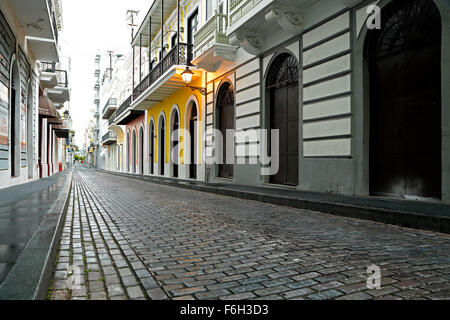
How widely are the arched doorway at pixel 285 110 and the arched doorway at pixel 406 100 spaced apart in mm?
2846

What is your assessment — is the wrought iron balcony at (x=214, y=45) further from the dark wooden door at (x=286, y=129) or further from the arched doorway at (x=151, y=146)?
the arched doorway at (x=151, y=146)

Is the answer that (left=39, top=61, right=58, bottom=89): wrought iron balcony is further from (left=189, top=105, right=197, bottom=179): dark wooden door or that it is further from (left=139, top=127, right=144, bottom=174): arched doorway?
(left=139, top=127, right=144, bottom=174): arched doorway

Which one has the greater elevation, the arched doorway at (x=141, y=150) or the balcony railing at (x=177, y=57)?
the balcony railing at (x=177, y=57)

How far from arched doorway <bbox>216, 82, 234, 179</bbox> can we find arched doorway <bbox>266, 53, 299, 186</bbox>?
2.85 metres

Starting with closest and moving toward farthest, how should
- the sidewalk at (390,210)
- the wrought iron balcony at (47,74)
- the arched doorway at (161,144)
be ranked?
the sidewalk at (390,210)
the wrought iron balcony at (47,74)
the arched doorway at (161,144)

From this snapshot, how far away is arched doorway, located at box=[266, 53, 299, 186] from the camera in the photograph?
10.3m

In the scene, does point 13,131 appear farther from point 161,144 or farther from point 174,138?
point 161,144

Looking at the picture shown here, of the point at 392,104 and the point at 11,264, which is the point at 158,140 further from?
the point at 11,264

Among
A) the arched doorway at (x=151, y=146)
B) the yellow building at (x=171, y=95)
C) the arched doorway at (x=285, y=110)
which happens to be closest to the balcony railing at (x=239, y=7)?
the arched doorway at (x=285, y=110)

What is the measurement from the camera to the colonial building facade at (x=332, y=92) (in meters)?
6.58

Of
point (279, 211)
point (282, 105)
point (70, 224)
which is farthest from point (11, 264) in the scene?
point (282, 105)

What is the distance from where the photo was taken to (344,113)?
8031 millimetres

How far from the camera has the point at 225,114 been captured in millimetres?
14555

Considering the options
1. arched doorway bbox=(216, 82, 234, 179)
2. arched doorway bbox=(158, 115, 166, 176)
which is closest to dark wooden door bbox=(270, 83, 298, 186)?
arched doorway bbox=(216, 82, 234, 179)
